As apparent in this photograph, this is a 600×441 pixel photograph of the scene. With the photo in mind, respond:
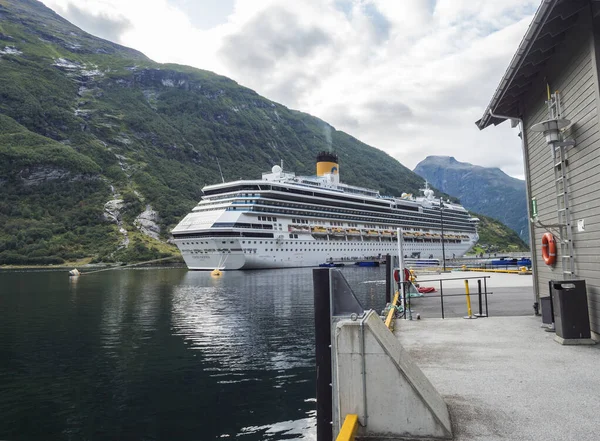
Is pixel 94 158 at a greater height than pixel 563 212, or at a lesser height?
greater

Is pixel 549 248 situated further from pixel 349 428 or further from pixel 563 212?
pixel 349 428

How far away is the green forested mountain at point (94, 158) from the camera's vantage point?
95688mm

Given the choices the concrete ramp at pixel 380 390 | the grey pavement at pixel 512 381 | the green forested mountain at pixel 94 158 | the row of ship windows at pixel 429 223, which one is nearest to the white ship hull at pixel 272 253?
the row of ship windows at pixel 429 223

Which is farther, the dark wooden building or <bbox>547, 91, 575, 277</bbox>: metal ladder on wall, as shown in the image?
<bbox>547, 91, 575, 277</bbox>: metal ladder on wall

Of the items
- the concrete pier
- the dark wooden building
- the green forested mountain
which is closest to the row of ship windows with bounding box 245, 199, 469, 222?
the green forested mountain

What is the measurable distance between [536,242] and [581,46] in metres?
4.91

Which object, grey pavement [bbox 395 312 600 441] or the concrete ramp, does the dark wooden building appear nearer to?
grey pavement [bbox 395 312 600 441]

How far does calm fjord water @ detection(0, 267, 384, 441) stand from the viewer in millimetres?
7559

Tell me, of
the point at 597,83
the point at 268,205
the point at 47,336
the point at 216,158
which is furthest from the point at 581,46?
the point at 216,158

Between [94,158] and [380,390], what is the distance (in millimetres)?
146440

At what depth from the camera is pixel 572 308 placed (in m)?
6.96

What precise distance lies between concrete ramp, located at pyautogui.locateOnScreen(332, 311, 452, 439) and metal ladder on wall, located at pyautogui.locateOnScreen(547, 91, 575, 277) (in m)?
5.72

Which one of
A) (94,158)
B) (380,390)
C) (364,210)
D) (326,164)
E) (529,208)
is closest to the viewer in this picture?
(380,390)

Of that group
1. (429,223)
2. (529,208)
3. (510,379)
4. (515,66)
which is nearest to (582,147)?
(515,66)
